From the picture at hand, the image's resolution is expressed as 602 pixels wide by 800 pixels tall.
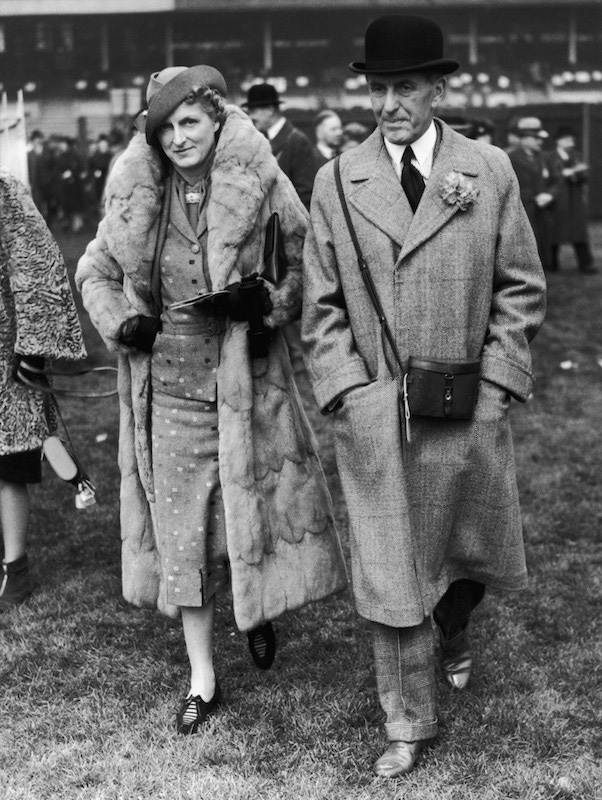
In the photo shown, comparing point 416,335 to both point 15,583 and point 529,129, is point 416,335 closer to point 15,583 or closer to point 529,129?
point 15,583

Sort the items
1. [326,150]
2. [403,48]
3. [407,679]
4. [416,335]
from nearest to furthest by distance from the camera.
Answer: [403,48] → [416,335] → [407,679] → [326,150]

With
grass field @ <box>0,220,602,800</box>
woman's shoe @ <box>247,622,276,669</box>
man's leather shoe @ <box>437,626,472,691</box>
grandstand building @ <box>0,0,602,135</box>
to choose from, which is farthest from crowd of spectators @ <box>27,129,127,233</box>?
man's leather shoe @ <box>437,626,472,691</box>

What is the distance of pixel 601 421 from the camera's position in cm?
807

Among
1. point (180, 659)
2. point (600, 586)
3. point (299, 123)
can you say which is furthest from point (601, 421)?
point (299, 123)

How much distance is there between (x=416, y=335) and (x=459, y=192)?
16.2 inches

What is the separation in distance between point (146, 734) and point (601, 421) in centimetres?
523

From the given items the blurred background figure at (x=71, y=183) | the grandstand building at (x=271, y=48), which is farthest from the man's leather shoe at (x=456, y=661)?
the grandstand building at (x=271, y=48)

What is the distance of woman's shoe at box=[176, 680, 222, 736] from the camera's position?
3613 millimetres

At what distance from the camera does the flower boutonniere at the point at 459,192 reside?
3178 mm

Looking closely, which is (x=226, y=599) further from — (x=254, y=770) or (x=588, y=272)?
(x=588, y=272)

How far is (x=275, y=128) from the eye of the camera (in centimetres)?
877

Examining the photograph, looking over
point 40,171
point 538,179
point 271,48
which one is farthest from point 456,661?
point 271,48

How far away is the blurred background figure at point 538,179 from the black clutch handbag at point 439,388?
434 inches

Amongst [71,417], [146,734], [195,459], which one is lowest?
[71,417]
